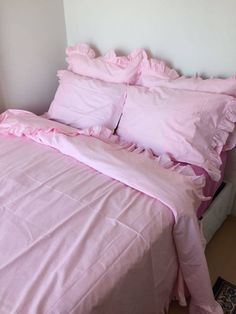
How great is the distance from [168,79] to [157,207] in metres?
0.83

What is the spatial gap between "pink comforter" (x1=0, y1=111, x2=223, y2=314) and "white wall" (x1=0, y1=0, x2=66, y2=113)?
694 mm

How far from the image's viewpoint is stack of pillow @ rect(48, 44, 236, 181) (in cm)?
142

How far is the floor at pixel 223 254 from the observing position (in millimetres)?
1503

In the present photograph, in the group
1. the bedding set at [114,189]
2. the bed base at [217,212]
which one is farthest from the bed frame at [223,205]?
the bedding set at [114,189]

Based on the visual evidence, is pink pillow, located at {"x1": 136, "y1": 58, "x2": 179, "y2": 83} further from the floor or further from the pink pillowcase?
the floor

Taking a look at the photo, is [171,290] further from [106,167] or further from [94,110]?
[94,110]

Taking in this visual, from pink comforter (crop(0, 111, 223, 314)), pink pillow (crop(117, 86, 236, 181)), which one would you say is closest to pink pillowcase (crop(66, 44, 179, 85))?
pink pillow (crop(117, 86, 236, 181))

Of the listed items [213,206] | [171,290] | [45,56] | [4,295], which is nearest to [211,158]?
[213,206]

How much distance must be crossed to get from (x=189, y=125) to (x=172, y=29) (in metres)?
0.62

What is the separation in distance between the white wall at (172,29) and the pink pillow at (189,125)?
257 millimetres

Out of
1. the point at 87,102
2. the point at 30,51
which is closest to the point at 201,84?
the point at 87,102

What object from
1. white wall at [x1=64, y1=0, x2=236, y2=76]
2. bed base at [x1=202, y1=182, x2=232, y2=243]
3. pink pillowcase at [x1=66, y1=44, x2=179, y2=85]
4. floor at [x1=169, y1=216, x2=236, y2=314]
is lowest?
floor at [x1=169, y1=216, x2=236, y2=314]

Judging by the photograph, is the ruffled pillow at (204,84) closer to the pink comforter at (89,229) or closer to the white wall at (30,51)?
the pink comforter at (89,229)

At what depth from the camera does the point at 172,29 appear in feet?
5.40
